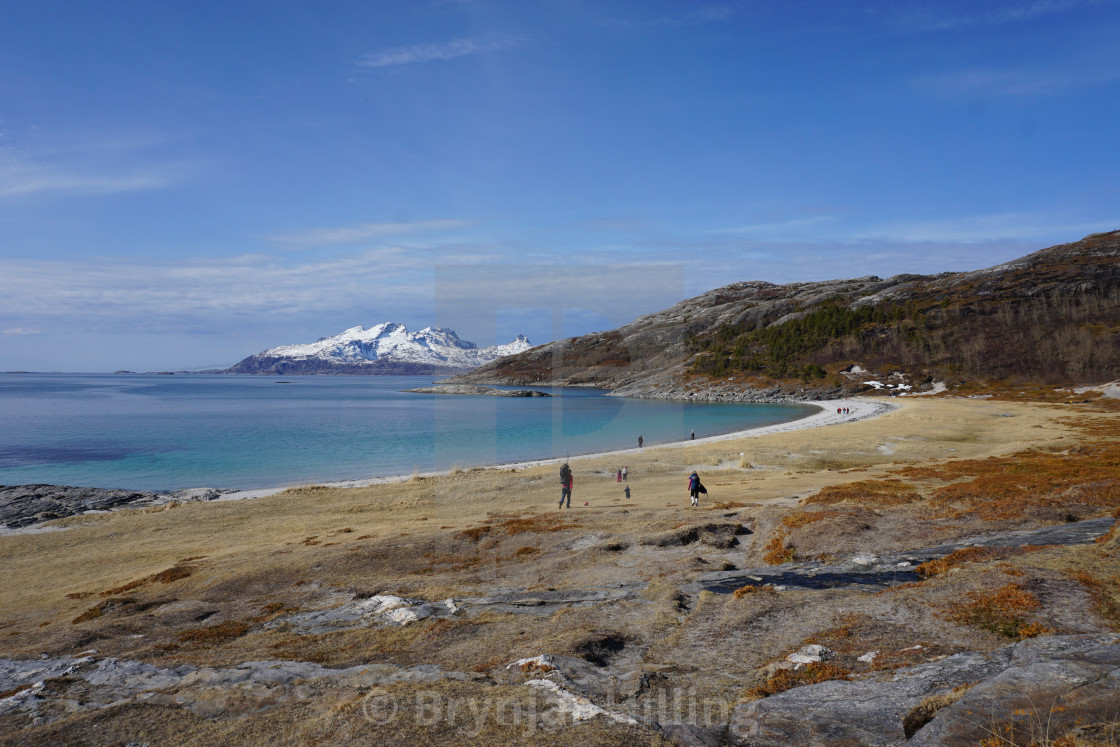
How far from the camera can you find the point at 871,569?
14609 millimetres

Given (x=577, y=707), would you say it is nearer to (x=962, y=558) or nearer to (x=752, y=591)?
(x=752, y=591)

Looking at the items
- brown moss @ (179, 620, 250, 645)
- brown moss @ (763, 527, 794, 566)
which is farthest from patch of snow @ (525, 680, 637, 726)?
brown moss @ (763, 527, 794, 566)

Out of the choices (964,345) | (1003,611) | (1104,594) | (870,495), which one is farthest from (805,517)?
(964,345)

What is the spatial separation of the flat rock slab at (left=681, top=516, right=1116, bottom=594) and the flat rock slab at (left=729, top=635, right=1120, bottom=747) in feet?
16.7

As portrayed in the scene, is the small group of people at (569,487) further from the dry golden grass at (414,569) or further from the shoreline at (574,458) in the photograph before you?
the shoreline at (574,458)

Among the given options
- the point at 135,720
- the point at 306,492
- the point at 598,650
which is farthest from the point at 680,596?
the point at 306,492

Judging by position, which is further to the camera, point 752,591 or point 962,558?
point 962,558

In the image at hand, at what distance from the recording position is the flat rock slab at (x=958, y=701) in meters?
6.27

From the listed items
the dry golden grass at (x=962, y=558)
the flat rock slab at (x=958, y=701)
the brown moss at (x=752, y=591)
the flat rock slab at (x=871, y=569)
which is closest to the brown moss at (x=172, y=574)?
the flat rock slab at (x=871, y=569)

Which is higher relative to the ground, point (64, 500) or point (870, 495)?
point (870, 495)

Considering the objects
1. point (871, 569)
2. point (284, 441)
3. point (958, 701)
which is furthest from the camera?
point (284, 441)
